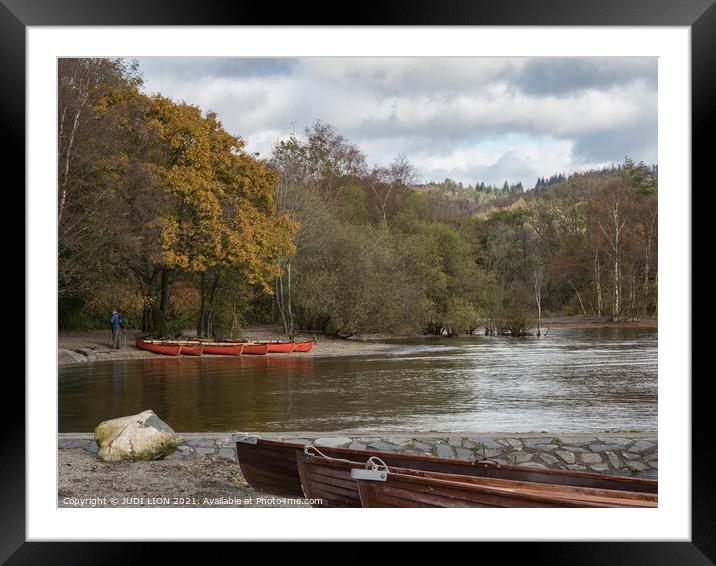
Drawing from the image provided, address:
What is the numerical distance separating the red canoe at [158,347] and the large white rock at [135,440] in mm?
5957

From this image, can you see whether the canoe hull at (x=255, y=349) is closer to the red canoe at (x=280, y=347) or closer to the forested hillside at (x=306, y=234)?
the red canoe at (x=280, y=347)

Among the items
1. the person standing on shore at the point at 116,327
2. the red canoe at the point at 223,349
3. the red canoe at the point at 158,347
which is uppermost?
the person standing on shore at the point at 116,327

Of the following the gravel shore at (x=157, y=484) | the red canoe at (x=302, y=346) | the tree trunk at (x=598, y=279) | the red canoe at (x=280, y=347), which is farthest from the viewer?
the red canoe at (x=302, y=346)

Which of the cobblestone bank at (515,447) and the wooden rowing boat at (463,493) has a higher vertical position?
the wooden rowing boat at (463,493)

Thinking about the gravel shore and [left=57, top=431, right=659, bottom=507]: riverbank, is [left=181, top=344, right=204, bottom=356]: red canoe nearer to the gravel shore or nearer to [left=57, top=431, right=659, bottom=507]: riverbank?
[left=57, top=431, right=659, bottom=507]: riverbank

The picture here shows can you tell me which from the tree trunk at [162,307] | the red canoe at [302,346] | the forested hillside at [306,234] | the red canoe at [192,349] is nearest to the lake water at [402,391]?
the red canoe at [192,349]

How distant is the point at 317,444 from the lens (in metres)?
5.30

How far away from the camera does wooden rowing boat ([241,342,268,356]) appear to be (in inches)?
558

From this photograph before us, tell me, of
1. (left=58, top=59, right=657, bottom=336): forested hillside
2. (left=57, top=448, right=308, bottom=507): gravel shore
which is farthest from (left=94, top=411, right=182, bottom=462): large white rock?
(left=58, top=59, right=657, bottom=336): forested hillside

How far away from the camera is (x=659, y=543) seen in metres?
3.88

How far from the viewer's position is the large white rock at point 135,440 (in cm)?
529

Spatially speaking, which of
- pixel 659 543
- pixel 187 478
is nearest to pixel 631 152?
pixel 659 543

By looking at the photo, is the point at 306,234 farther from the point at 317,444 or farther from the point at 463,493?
the point at 463,493
